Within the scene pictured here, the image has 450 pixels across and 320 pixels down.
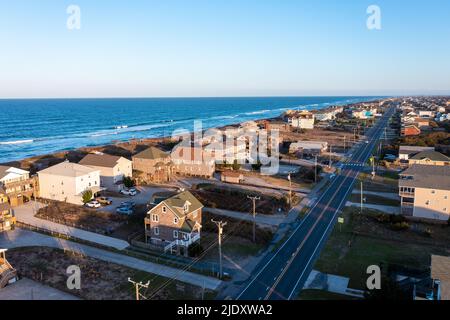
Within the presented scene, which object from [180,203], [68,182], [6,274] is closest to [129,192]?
[68,182]

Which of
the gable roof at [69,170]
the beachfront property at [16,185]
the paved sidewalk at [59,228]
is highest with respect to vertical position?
the gable roof at [69,170]

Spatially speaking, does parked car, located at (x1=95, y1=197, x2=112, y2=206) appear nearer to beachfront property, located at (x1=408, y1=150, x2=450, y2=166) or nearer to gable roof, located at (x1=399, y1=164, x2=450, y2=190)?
gable roof, located at (x1=399, y1=164, x2=450, y2=190)

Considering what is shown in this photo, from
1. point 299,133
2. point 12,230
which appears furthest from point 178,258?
point 299,133

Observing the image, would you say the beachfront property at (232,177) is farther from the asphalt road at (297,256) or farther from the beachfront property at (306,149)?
the beachfront property at (306,149)

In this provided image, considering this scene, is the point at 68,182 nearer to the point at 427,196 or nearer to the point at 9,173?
the point at 9,173

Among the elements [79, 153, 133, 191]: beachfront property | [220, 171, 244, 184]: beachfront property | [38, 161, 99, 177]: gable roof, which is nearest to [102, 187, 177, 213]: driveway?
[79, 153, 133, 191]: beachfront property

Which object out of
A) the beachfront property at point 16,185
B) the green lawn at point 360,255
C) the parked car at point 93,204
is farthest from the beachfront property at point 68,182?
the green lawn at point 360,255
